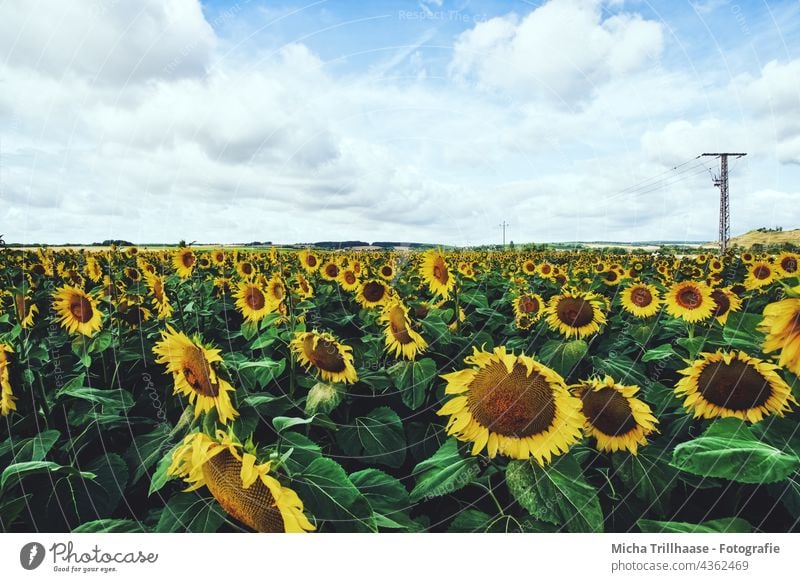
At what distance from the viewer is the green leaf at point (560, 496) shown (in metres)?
1.33

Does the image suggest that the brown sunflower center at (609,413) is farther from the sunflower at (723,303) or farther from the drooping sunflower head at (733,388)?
the sunflower at (723,303)

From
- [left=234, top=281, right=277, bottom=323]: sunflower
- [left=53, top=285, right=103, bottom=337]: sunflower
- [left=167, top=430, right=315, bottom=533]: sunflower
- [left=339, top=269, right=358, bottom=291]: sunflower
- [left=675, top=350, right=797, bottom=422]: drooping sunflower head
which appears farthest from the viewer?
[left=339, top=269, right=358, bottom=291]: sunflower

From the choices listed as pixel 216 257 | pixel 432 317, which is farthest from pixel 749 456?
pixel 216 257

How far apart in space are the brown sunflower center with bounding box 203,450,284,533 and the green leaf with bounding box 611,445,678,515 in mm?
1229

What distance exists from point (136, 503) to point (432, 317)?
6.20 ft

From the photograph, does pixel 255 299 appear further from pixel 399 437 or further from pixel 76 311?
pixel 399 437

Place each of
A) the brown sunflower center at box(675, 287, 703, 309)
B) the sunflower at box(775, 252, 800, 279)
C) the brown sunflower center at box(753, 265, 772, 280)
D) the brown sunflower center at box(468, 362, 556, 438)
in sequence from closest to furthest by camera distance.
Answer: the brown sunflower center at box(468, 362, 556, 438)
the brown sunflower center at box(675, 287, 703, 309)
the brown sunflower center at box(753, 265, 772, 280)
the sunflower at box(775, 252, 800, 279)

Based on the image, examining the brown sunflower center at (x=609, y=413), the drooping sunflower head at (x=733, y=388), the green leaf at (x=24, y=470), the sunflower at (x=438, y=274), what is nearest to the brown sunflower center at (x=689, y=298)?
the sunflower at (x=438, y=274)

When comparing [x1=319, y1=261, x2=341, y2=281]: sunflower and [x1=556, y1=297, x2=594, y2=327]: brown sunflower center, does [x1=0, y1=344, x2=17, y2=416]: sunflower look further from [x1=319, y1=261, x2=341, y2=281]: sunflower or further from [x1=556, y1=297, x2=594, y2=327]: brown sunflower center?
[x1=319, y1=261, x2=341, y2=281]: sunflower

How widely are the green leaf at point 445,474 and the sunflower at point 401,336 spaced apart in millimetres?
1207

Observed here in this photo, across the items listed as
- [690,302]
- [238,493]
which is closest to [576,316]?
[690,302]

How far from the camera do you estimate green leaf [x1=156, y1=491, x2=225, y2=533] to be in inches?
53.6

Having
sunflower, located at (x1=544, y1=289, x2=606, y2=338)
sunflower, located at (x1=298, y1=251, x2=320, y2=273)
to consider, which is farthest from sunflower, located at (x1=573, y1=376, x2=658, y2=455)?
sunflower, located at (x1=298, y1=251, x2=320, y2=273)

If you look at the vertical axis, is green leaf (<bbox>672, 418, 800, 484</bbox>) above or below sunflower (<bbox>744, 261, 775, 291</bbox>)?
below
